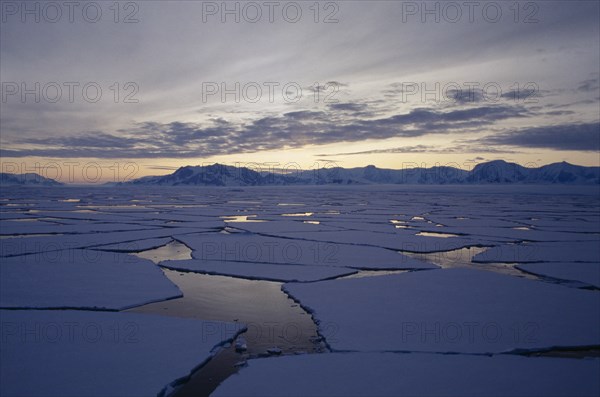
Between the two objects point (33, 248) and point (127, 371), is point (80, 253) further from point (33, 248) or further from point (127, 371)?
point (127, 371)

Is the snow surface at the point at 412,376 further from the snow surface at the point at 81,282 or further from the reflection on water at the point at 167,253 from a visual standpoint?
the reflection on water at the point at 167,253

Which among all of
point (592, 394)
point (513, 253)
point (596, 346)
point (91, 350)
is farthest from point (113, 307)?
point (513, 253)

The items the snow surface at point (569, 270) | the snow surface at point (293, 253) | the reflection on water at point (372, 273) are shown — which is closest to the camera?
the snow surface at point (569, 270)

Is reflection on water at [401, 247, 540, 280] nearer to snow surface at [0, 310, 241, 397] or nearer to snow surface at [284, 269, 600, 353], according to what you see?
snow surface at [284, 269, 600, 353]

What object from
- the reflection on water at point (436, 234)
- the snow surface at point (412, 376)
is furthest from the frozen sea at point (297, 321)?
the reflection on water at point (436, 234)

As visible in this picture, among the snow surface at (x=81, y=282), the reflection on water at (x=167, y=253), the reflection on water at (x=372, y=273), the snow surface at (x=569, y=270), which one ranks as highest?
the snow surface at (x=81, y=282)

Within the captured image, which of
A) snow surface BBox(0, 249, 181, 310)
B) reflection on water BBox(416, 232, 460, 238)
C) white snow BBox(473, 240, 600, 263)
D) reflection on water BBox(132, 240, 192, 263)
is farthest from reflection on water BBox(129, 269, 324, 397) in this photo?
reflection on water BBox(416, 232, 460, 238)

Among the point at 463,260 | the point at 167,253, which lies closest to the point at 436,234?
the point at 463,260
